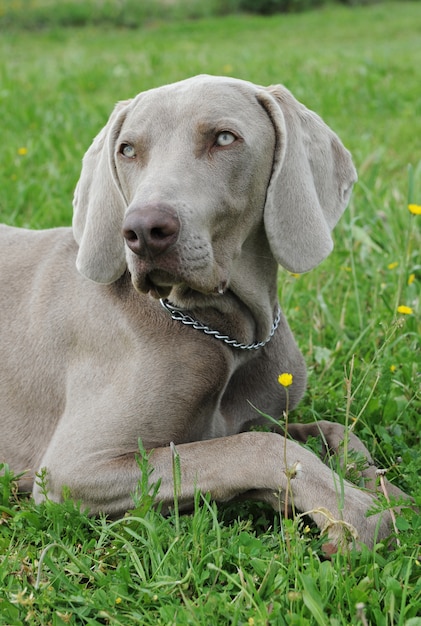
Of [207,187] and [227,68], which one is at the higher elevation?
[207,187]

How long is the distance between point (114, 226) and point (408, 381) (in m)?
1.40

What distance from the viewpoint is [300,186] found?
3010 millimetres

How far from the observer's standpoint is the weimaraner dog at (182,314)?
269 centimetres

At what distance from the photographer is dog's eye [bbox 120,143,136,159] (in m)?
2.99

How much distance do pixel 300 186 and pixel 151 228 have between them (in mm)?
695

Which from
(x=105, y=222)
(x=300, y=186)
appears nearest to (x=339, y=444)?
(x=300, y=186)

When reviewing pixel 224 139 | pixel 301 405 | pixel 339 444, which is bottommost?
pixel 301 405

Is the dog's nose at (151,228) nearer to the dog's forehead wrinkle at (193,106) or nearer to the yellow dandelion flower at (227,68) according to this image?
the dog's forehead wrinkle at (193,106)

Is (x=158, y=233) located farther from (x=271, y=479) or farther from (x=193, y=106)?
A: (x=271, y=479)

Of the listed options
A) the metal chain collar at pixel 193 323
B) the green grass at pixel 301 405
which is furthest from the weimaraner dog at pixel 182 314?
the green grass at pixel 301 405

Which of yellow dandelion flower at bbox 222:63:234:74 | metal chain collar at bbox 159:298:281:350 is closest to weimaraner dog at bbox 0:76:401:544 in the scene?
metal chain collar at bbox 159:298:281:350

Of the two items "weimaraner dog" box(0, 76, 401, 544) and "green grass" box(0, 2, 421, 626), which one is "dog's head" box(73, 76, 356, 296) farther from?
"green grass" box(0, 2, 421, 626)

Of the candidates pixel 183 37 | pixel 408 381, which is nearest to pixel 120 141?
pixel 408 381

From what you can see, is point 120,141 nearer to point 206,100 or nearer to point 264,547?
point 206,100
